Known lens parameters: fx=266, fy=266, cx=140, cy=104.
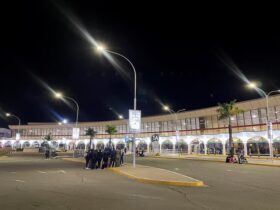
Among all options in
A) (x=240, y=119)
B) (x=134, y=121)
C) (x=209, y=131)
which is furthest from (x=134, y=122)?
(x=240, y=119)

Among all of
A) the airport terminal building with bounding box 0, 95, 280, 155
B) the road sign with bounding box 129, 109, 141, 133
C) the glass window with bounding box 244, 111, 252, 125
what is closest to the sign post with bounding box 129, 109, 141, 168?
the road sign with bounding box 129, 109, 141, 133

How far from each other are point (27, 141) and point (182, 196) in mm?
112990

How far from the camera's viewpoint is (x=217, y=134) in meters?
49.5

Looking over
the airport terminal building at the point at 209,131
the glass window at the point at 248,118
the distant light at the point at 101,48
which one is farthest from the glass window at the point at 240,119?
the distant light at the point at 101,48

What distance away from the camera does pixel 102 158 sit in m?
20.9

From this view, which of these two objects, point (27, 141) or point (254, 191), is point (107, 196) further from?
point (27, 141)

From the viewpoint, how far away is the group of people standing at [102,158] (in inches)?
798

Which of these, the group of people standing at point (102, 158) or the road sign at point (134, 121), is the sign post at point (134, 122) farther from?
the group of people standing at point (102, 158)

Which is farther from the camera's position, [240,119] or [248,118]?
[240,119]

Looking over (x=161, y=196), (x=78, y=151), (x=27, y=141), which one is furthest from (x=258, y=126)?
(x=27, y=141)

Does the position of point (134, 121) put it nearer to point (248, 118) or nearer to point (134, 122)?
point (134, 122)

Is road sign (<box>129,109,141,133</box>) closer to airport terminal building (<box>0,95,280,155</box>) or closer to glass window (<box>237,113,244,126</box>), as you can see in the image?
airport terminal building (<box>0,95,280,155</box>)

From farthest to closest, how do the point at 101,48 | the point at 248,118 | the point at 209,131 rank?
1. the point at 248,118
2. the point at 209,131
3. the point at 101,48

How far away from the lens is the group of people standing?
20281 millimetres
